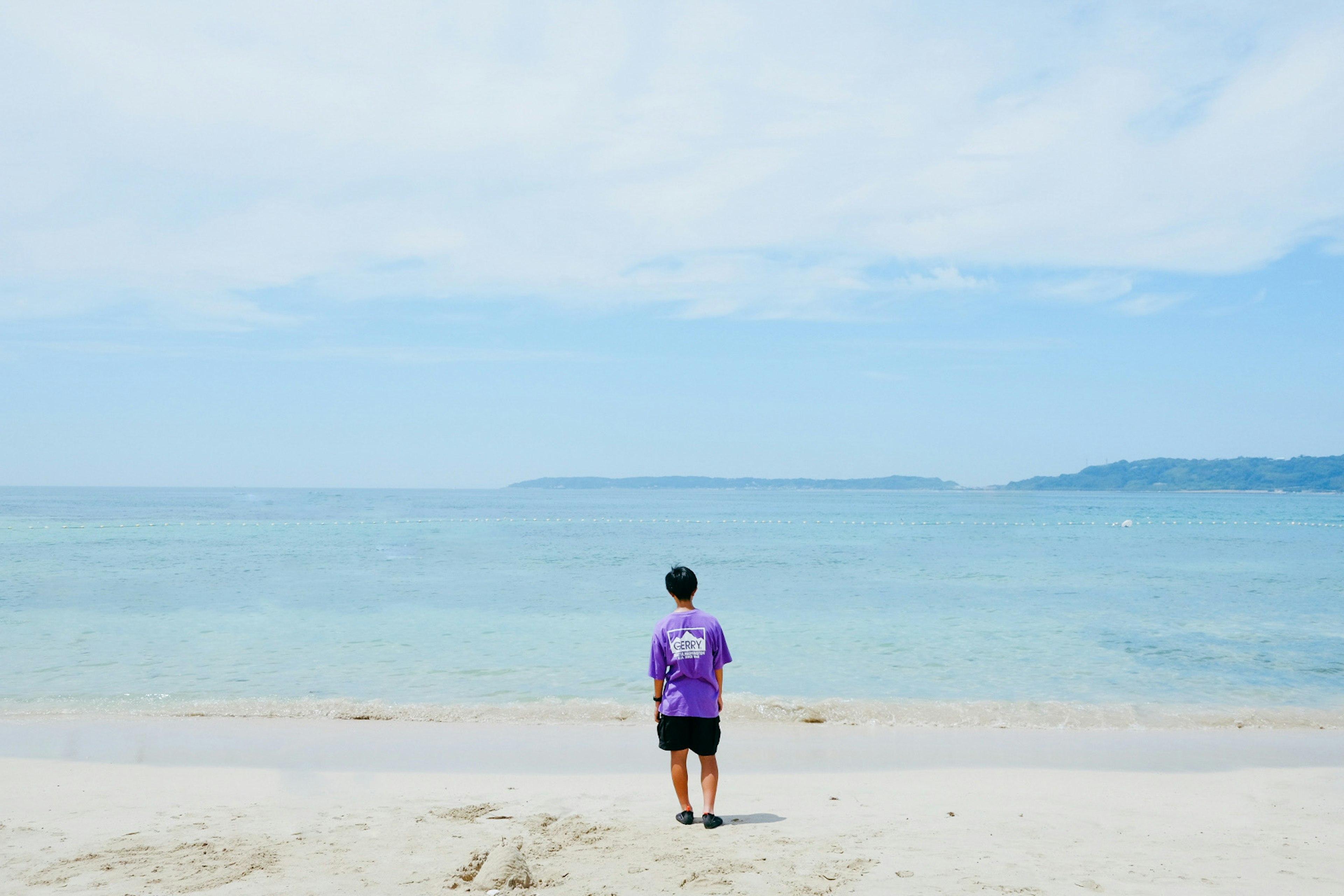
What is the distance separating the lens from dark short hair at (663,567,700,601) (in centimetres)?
521

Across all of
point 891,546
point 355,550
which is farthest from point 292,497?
point 891,546

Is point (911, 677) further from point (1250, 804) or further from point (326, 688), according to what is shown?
point (326, 688)

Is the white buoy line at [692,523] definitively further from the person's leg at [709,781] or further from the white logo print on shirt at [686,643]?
the white logo print on shirt at [686,643]

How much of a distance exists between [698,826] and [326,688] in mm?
7072

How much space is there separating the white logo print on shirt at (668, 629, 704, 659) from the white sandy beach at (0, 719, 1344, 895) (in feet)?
3.64

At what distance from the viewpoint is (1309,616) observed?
16.7 m

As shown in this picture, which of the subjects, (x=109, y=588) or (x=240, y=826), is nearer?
(x=240, y=826)

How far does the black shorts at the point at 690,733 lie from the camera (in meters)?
5.27

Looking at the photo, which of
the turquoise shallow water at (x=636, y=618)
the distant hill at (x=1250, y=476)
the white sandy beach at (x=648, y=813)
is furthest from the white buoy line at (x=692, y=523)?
the distant hill at (x=1250, y=476)

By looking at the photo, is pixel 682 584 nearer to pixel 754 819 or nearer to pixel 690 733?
pixel 690 733

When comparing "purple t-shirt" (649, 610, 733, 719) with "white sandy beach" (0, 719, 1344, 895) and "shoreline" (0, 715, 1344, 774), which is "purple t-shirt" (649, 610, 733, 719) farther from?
"shoreline" (0, 715, 1344, 774)

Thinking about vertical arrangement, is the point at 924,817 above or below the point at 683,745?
below

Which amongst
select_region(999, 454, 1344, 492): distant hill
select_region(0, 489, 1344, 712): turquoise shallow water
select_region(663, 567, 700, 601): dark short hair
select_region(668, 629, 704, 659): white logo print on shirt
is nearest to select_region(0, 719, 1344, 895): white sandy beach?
select_region(668, 629, 704, 659): white logo print on shirt

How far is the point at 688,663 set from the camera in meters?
5.23
